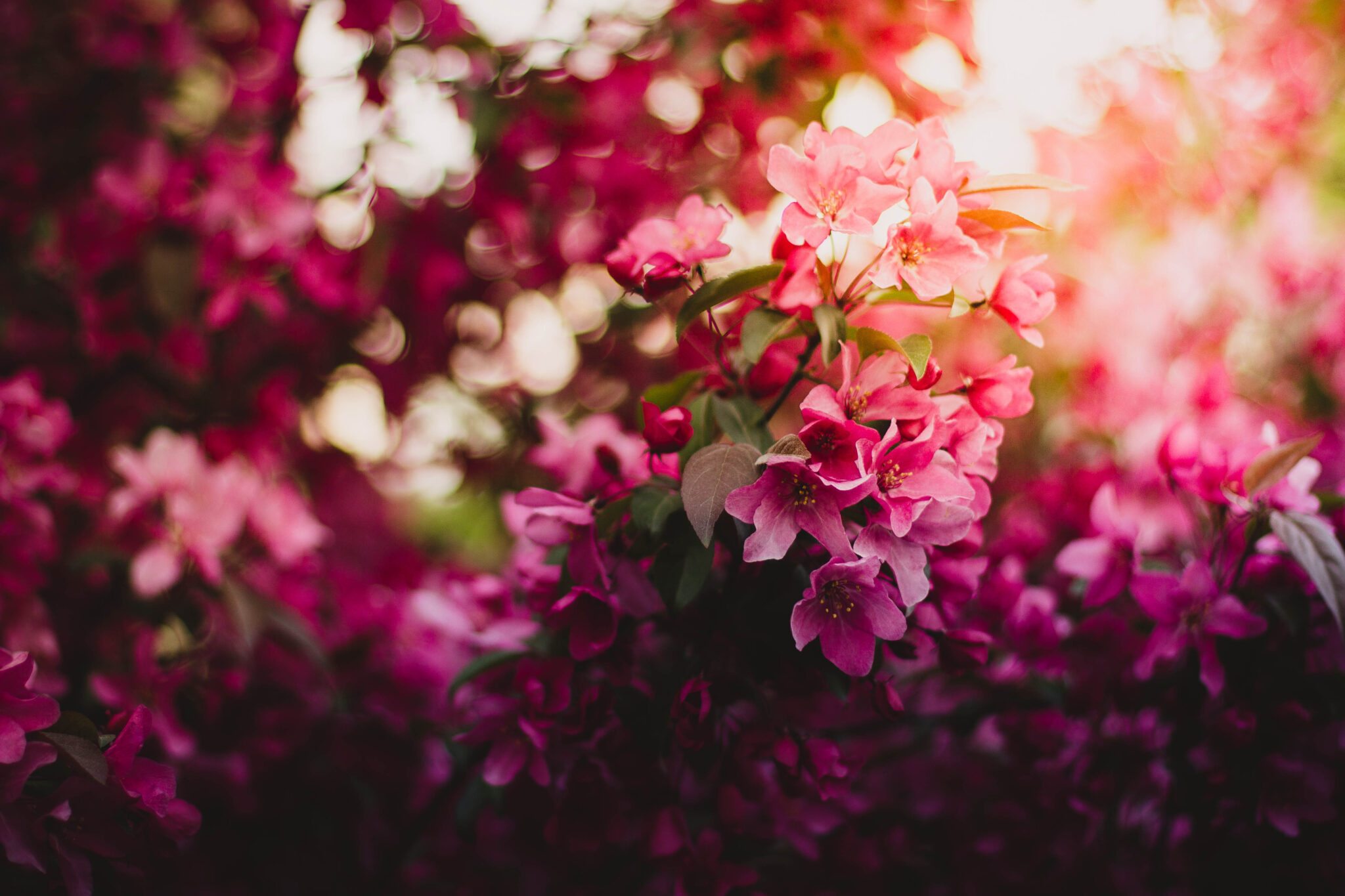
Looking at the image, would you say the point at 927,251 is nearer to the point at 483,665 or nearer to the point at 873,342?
the point at 873,342

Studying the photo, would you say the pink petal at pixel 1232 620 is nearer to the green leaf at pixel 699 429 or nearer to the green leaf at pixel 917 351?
the green leaf at pixel 917 351

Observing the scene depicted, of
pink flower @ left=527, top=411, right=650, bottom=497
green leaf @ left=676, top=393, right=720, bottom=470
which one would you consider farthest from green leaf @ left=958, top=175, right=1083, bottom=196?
pink flower @ left=527, top=411, right=650, bottom=497

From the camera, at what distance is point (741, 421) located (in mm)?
784

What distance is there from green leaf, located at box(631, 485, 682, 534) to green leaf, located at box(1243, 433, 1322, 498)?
0.67 metres

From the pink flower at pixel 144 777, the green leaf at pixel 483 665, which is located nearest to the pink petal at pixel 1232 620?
the green leaf at pixel 483 665

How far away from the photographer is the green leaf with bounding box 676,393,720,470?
77cm

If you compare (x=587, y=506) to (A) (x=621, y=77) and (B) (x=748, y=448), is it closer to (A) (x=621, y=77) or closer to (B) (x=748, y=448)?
(B) (x=748, y=448)

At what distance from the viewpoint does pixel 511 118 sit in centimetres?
165

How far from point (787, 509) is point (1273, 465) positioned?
0.61 m

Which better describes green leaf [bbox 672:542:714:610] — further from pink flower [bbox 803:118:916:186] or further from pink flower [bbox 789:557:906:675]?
pink flower [bbox 803:118:916:186]

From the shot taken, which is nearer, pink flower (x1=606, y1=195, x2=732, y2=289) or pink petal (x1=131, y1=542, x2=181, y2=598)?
pink flower (x1=606, y1=195, x2=732, y2=289)

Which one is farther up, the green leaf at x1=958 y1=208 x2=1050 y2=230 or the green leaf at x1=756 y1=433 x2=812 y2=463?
the green leaf at x1=958 y1=208 x2=1050 y2=230

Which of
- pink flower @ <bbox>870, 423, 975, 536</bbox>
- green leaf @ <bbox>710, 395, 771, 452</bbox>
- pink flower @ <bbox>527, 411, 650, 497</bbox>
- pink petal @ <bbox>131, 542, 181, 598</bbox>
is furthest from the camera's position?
pink petal @ <bbox>131, 542, 181, 598</bbox>

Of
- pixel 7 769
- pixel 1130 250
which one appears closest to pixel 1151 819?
→ pixel 7 769
